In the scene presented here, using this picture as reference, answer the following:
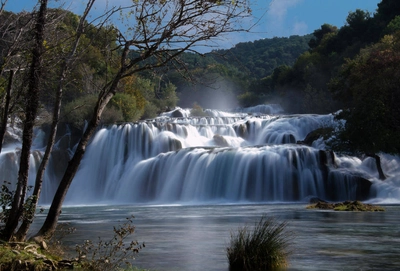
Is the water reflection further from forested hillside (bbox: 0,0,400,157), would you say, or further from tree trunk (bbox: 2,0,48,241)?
forested hillside (bbox: 0,0,400,157)

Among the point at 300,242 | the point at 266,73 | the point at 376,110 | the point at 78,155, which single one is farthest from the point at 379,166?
the point at 266,73

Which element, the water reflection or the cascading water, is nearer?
the water reflection

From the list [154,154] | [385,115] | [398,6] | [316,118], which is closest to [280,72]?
[398,6]

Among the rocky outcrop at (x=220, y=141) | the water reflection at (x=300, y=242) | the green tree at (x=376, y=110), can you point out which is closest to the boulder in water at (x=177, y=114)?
the rocky outcrop at (x=220, y=141)

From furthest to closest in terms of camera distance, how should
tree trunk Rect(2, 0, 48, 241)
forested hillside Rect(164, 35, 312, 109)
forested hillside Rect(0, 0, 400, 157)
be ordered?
forested hillside Rect(164, 35, 312, 109) → forested hillside Rect(0, 0, 400, 157) → tree trunk Rect(2, 0, 48, 241)

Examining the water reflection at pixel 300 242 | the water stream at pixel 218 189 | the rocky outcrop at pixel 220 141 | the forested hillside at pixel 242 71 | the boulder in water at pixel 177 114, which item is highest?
the forested hillside at pixel 242 71

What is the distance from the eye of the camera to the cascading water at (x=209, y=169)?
123 feet

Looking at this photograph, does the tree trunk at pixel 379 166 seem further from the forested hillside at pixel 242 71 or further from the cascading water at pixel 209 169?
the forested hillside at pixel 242 71

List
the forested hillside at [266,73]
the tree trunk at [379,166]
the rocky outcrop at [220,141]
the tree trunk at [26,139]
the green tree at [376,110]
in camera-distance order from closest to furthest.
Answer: the tree trunk at [26,139]
the forested hillside at [266,73]
the green tree at [376,110]
the tree trunk at [379,166]
the rocky outcrop at [220,141]

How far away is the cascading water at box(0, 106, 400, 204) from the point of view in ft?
123

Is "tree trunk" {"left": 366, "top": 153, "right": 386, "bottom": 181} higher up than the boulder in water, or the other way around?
the boulder in water

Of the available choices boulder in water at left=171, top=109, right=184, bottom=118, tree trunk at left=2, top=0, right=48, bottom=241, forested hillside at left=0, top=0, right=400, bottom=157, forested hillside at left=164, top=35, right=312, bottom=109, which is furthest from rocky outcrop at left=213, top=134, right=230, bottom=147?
tree trunk at left=2, top=0, right=48, bottom=241

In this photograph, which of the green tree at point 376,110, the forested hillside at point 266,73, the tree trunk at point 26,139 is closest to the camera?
the tree trunk at point 26,139

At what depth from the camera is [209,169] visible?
129 ft
